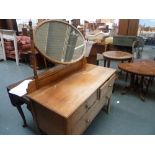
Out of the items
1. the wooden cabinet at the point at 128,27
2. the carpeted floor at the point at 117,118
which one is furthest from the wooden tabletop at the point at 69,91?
the wooden cabinet at the point at 128,27

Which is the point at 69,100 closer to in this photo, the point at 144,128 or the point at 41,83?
the point at 41,83

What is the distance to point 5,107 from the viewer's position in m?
2.24

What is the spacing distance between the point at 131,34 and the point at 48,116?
11.2ft

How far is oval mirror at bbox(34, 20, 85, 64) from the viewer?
130 centimetres

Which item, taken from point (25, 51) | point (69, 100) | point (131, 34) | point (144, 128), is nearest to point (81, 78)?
point (69, 100)

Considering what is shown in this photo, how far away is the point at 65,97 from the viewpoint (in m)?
1.19

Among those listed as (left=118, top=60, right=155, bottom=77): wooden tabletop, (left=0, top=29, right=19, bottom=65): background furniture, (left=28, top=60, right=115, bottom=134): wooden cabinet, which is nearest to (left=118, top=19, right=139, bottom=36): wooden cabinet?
(left=118, top=60, right=155, bottom=77): wooden tabletop

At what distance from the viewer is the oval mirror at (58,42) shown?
4.27 feet

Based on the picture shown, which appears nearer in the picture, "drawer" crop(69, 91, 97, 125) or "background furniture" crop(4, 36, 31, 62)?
"drawer" crop(69, 91, 97, 125)

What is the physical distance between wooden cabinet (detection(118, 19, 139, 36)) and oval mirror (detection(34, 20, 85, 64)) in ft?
8.30

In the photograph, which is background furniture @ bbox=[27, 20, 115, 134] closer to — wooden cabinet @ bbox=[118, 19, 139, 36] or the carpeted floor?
the carpeted floor

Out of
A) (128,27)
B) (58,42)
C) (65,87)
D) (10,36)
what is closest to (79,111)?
(65,87)

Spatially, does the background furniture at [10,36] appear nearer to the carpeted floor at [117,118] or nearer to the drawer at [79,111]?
the carpeted floor at [117,118]

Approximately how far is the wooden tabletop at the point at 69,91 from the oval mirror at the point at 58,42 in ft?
0.72
